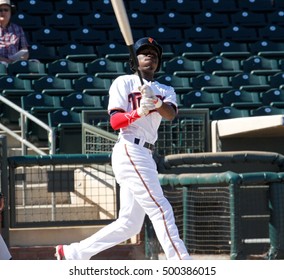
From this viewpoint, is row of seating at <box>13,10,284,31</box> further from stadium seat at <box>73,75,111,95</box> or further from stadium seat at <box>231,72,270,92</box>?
stadium seat at <box>73,75,111,95</box>

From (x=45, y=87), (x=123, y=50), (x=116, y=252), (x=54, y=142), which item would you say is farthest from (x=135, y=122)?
(x=123, y=50)

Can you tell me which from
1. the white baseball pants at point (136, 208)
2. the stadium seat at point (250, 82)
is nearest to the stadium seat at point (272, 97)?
the stadium seat at point (250, 82)

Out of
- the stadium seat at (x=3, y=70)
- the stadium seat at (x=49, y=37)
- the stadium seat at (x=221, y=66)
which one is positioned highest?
the stadium seat at (x=49, y=37)

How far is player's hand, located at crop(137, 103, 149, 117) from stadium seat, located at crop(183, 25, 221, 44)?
7352mm

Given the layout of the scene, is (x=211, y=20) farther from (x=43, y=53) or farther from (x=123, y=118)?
(x=123, y=118)

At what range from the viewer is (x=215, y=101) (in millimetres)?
12031

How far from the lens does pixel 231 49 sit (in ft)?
44.1

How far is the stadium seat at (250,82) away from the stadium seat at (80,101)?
1802 mm

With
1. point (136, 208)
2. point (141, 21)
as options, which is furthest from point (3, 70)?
point (136, 208)

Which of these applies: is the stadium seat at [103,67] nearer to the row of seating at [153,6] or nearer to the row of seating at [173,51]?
the row of seating at [173,51]

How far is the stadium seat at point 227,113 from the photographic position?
37.7 ft

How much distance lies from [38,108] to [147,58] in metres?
4.82

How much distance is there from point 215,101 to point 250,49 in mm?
1778

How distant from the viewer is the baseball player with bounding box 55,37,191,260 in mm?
6410
